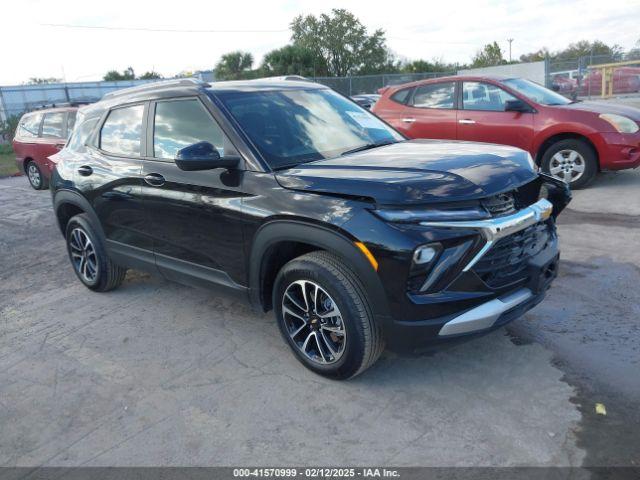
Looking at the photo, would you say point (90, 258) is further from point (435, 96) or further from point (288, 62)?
point (288, 62)

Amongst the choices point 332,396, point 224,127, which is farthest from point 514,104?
point 332,396

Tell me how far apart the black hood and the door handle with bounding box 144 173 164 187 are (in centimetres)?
115

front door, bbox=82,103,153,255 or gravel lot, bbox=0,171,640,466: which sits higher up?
front door, bbox=82,103,153,255

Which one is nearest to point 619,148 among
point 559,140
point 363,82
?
point 559,140

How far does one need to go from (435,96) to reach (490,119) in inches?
43.0

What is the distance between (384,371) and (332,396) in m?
0.41

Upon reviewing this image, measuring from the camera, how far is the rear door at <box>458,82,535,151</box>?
7875 millimetres

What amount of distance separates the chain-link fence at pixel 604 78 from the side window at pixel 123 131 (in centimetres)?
2060

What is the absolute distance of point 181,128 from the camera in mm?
4004

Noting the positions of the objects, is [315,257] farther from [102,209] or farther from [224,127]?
[102,209]

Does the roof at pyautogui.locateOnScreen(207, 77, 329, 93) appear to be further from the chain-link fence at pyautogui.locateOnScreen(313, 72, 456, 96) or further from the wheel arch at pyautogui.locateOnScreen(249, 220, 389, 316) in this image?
the chain-link fence at pyautogui.locateOnScreen(313, 72, 456, 96)

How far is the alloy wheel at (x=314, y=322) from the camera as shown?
3.20 m

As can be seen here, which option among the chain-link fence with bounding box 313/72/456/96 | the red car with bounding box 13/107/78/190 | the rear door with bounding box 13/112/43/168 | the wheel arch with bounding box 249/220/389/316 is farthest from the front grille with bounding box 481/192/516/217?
the chain-link fence with bounding box 313/72/456/96

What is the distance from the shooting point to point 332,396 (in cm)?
324
